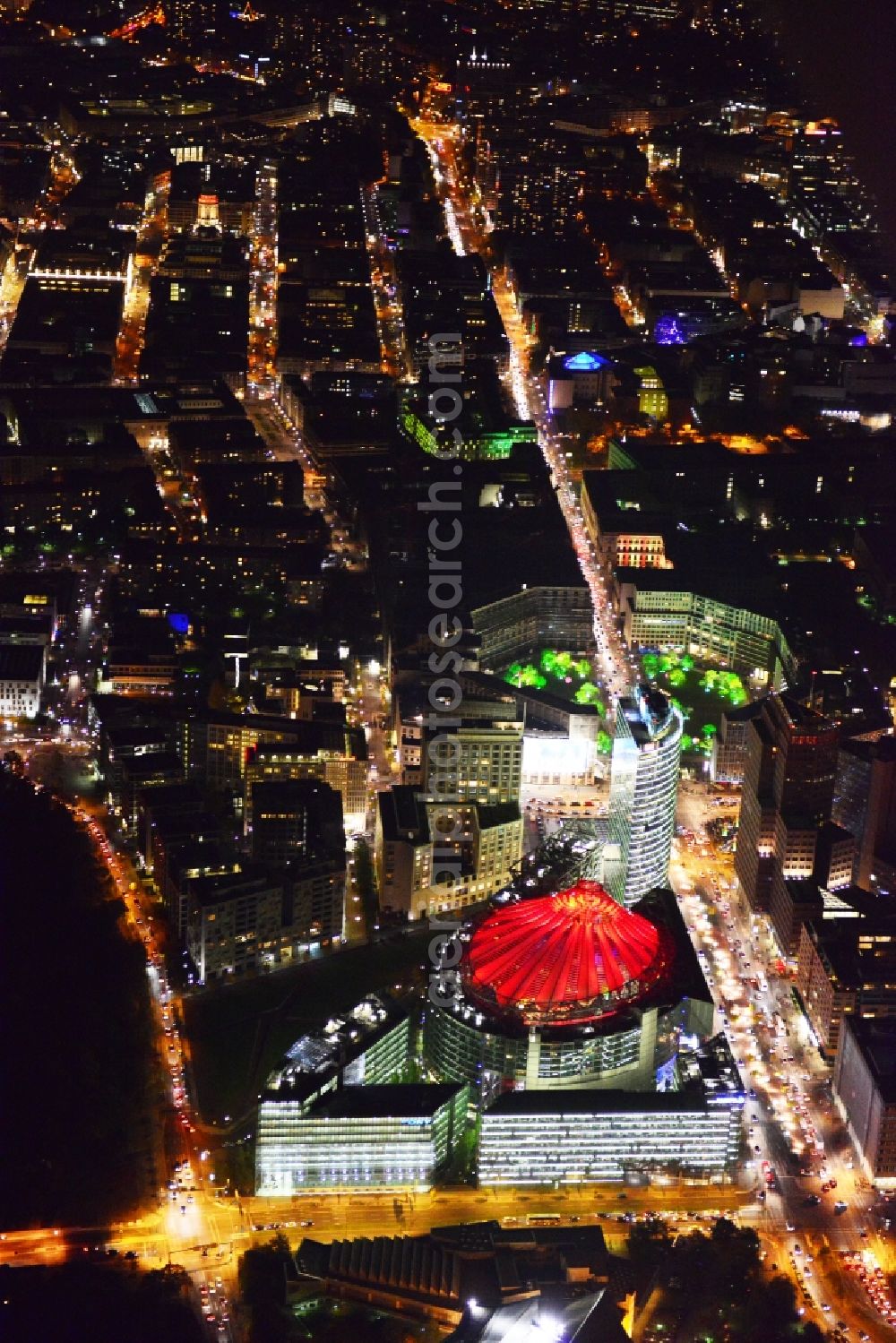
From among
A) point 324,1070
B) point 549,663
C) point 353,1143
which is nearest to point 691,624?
point 549,663

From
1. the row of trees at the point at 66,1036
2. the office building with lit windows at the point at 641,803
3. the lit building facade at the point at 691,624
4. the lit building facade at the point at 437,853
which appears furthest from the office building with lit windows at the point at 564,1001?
the lit building facade at the point at 691,624

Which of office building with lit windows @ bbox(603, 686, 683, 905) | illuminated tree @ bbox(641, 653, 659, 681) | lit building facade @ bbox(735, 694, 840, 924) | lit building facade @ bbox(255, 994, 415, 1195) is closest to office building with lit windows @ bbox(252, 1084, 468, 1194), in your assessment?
lit building facade @ bbox(255, 994, 415, 1195)

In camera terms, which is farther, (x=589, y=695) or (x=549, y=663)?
(x=549, y=663)

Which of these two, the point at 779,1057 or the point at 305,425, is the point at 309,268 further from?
the point at 779,1057

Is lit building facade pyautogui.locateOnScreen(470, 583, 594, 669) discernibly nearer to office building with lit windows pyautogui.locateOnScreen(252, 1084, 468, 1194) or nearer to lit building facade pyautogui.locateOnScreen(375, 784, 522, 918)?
lit building facade pyautogui.locateOnScreen(375, 784, 522, 918)

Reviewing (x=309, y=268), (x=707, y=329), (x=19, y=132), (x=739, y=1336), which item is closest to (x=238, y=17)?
(x=19, y=132)

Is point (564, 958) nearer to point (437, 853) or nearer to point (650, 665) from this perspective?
point (437, 853)
